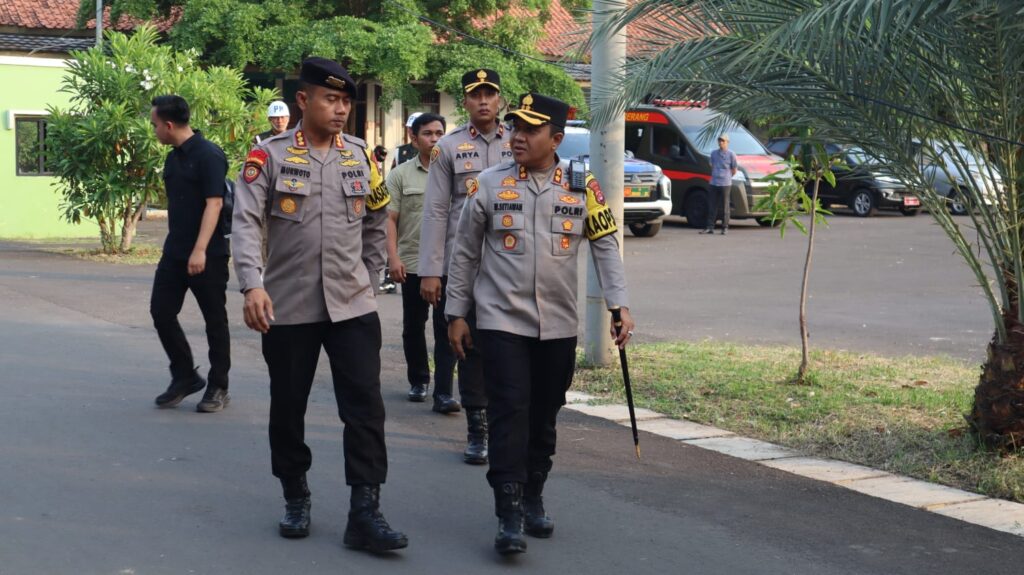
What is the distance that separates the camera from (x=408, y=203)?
849cm

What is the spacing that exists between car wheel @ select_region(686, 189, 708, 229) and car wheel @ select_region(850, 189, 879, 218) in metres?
5.07

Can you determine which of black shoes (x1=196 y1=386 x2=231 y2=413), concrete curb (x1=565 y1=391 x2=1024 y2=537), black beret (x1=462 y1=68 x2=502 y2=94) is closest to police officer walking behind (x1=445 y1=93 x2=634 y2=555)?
black beret (x1=462 y1=68 x2=502 y2=94)

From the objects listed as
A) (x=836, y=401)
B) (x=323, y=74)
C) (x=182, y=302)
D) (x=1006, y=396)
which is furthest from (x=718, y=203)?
(x=323, y=74)

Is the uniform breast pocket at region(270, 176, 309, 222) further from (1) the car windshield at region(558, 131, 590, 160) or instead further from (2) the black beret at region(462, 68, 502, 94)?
(1) the car windshield at region(558, 131, 590, 160)

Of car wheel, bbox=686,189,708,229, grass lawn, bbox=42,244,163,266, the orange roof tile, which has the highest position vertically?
the orange roof tile

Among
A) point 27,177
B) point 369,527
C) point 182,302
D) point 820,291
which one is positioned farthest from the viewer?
point 27,177

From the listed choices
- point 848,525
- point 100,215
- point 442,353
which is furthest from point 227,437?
point 100,215

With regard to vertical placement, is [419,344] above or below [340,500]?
above

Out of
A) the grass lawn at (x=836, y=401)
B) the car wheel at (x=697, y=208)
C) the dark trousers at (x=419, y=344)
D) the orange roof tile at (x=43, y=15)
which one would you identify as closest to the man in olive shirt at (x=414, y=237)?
the dark trousers at (x=419, y=344)

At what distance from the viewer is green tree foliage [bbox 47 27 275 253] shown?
57.2 feet

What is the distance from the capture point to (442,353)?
7.89 meters

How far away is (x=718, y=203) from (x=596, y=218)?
63.9 feet

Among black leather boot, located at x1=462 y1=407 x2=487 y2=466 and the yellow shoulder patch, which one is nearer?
the yellow shoulder patch

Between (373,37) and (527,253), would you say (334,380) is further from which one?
(373,37)
